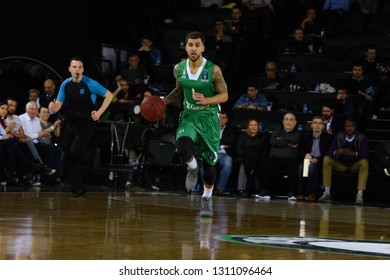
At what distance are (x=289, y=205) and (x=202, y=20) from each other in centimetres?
763

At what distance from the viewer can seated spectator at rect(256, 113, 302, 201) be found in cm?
1658

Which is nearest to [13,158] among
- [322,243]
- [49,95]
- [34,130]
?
[34,130]

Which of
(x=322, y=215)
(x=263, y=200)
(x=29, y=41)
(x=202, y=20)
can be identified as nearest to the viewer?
(x=322, y=215)

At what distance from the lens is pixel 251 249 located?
7617mm

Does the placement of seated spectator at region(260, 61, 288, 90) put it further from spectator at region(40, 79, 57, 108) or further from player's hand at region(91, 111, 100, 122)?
player's hand at region(91, 111, 100, 122)

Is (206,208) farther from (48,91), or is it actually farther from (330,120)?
(48,91)

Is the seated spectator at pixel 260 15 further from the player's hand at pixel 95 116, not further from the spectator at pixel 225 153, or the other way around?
the player's hand at pixel 95 116

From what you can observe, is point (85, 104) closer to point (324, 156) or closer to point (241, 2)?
point (324, 156)

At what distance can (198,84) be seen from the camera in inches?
420

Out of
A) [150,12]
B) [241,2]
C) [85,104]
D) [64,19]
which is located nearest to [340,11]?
[241,2]

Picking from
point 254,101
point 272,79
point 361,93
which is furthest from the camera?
point 272,79

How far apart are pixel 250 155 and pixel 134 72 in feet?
11.8

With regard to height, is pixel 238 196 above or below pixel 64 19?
below

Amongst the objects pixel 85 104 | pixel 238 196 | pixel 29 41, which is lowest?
pixel 238 196
